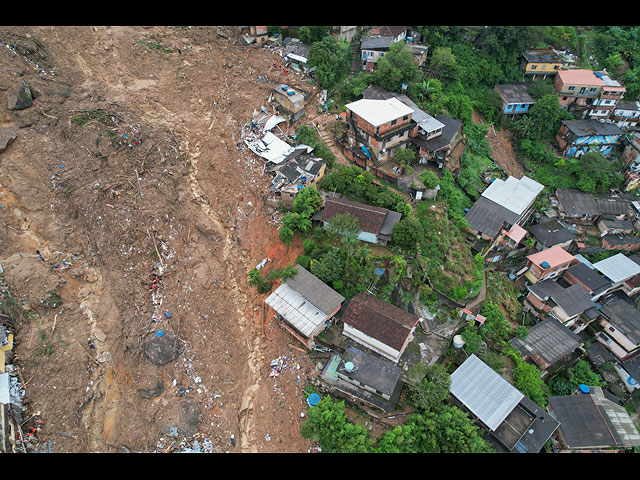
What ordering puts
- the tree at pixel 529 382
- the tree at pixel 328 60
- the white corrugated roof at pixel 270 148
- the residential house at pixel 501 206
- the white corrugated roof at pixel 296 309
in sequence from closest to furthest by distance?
the white corrugated roof at pixel 296 309, the tree at pixel 529 382, the white corrugated roof at pixel 270 148, the residential house at pixel 501 206, the tree at pixel 328 60

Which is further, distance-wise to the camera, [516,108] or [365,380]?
[516,108]

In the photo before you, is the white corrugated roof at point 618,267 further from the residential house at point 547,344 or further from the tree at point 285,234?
the tree at point 285,234

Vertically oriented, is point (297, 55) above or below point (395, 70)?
below

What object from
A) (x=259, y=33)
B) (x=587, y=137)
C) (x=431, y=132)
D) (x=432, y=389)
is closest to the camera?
(x=432, y=389)

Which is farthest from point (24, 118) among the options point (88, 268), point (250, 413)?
point (250, 413)

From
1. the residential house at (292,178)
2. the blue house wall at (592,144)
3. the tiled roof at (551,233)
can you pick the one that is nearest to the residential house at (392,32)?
the residential house at (292,178)

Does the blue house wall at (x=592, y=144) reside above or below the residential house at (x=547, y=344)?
above

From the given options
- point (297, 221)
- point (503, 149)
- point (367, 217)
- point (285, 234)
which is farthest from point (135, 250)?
point (503, 149)

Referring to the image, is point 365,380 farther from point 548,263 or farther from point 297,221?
point 548,263

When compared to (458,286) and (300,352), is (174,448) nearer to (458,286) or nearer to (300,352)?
(300,352)
